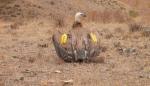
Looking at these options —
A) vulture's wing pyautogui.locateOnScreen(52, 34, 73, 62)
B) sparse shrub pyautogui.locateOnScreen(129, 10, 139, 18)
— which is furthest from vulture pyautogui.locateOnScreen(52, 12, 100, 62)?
sparse shrub pyautogui.locateOnScreen(129, 10, 139, 18)

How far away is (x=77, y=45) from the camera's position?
13.7 meters

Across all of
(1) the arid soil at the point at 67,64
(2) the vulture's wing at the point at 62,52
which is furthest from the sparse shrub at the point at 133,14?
(2) the vulture's wing at the point at 62,52

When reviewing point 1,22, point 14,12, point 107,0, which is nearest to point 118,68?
point 1,22

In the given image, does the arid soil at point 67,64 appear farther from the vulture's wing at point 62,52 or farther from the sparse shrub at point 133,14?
the sparse shrub at point 133,14

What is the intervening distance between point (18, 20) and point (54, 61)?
14.1 m

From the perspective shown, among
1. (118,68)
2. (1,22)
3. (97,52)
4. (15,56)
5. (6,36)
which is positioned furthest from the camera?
(1,22)

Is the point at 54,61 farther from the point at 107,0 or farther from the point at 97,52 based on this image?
the point at 107,0

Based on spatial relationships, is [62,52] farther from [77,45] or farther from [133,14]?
[133,14]

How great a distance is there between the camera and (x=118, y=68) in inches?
516

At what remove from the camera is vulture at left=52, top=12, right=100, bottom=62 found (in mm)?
13703

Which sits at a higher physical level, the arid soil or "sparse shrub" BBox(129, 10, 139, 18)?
the arid soil

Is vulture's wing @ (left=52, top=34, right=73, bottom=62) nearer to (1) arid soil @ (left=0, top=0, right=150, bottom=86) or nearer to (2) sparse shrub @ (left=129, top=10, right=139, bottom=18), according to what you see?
(1) arid soil @ (left=0, top=0, right=150, bottom=86)

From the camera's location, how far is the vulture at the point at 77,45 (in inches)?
539

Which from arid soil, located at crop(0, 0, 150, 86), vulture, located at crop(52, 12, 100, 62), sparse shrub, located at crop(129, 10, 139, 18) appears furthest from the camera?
sparse shrub, located at crop(129, 10, 139, 18)
